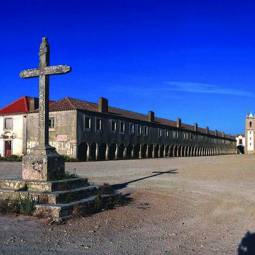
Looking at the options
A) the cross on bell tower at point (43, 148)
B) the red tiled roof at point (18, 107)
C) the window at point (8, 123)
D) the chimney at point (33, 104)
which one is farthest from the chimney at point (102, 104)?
the cross on bell tower at point (43, 148)

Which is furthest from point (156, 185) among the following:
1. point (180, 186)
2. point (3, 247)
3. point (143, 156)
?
point (143, 156)

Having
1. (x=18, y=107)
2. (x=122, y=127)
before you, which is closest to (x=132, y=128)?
(x=122, y=127)

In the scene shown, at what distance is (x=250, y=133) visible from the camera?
393 feet

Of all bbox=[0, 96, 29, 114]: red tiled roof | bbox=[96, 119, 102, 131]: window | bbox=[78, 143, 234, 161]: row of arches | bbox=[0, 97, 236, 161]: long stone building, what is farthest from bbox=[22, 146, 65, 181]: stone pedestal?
bbox=[0, 96, 29, 114]: red tiled roof

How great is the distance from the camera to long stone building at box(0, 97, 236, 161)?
39188mm

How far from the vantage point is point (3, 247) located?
232 inches

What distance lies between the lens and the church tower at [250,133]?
118 meters

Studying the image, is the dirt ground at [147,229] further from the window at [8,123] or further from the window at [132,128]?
the window at [132,128]

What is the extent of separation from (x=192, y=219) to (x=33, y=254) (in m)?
3.77

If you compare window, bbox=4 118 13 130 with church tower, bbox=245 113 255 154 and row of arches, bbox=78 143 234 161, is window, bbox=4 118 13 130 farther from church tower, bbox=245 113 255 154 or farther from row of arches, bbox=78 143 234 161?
church tower, bbox=245 113 255 154

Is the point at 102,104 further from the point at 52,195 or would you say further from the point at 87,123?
the point at 52,195

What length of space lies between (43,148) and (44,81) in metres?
1.75

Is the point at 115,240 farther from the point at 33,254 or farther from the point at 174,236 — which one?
the point at 33,254

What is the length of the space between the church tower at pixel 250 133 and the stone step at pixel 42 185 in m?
112
